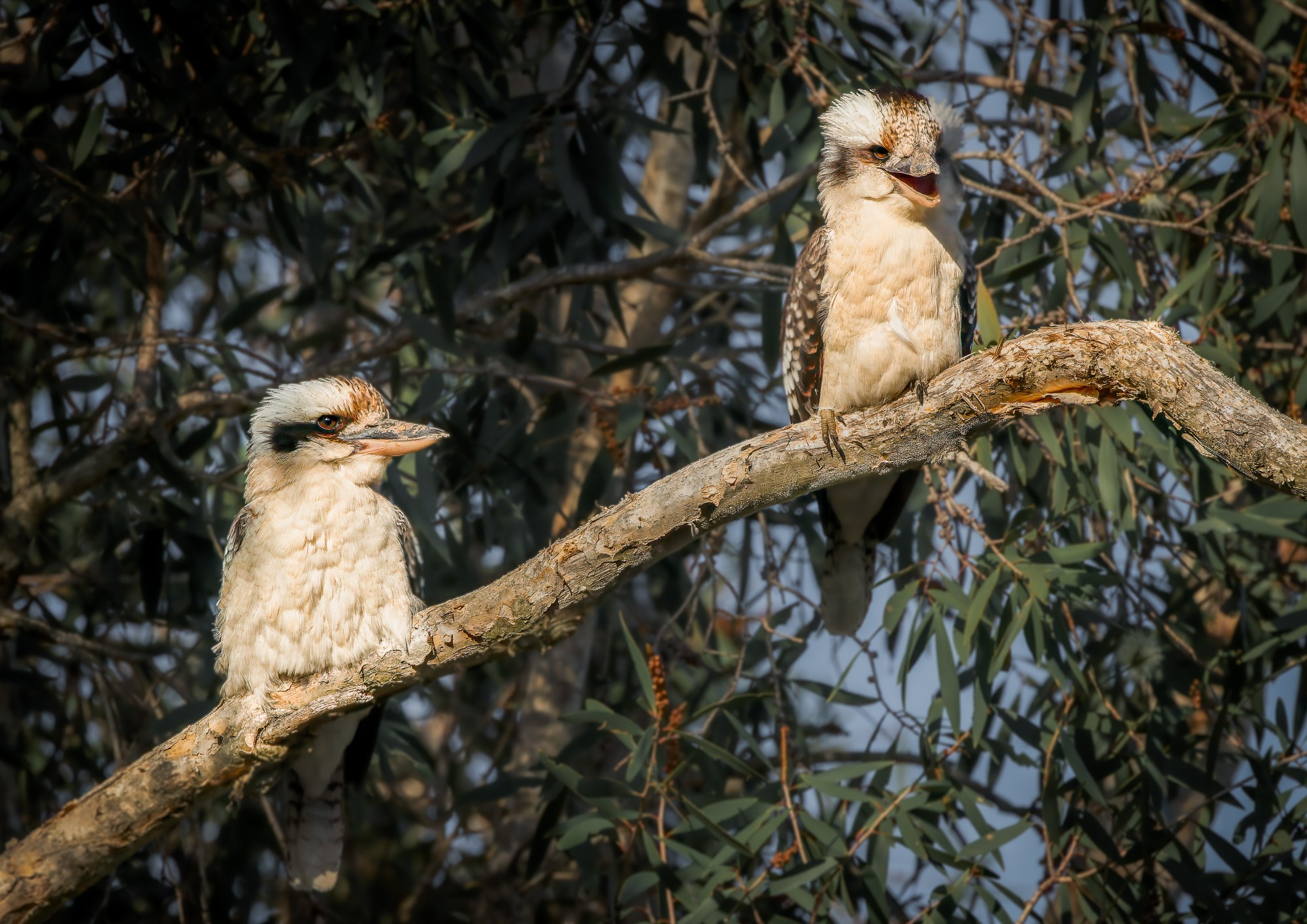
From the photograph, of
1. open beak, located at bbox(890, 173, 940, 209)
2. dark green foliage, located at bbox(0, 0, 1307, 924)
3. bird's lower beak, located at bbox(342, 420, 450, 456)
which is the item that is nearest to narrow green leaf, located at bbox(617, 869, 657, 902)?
dark green foliage, located at bbox(0, 0, 1307, 924)

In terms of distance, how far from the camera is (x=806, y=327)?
283 centimetres

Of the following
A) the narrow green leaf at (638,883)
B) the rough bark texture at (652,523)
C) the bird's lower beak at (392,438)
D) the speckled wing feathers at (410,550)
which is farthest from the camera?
the narrow green leaf at (638,883)

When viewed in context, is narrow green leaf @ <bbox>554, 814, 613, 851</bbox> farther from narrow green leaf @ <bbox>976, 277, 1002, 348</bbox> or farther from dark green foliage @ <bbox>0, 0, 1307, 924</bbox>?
narrow green leaf @ <bbox>976, 277, 1002, 348</bbox>

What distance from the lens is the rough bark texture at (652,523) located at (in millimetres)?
1915

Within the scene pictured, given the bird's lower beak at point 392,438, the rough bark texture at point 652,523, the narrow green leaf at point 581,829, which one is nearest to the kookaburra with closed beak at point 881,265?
the rough bark texture at point 652,523

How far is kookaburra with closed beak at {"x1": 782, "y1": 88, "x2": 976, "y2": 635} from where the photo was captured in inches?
102

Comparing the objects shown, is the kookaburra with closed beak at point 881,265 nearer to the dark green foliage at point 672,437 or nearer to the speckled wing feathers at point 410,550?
the dark green foliage at point 672,437

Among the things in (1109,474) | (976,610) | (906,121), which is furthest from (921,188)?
(976,610)

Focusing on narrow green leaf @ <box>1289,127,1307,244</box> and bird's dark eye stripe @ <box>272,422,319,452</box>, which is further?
narrow green leaf @ <box>1289,127,1307,244</box>

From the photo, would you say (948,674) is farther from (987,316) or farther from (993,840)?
(987,316)

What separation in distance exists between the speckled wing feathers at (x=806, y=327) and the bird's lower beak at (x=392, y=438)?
34.9 inches

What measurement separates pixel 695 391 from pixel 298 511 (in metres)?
1.78

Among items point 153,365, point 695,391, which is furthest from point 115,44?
point 695,391

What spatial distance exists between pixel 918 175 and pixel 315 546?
1.61 m
